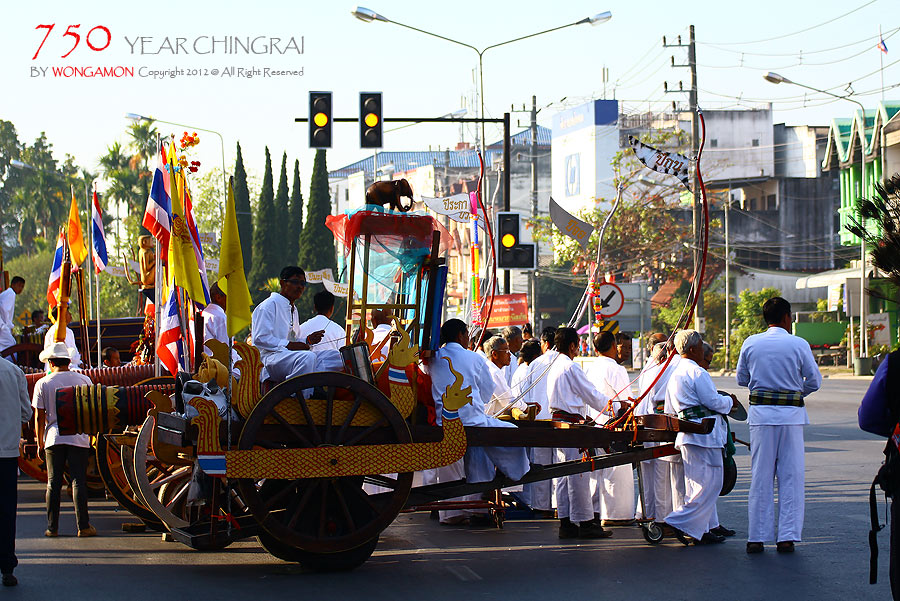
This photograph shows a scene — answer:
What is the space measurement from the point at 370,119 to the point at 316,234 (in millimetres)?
40817

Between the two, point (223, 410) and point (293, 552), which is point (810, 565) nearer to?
point (293, 552)

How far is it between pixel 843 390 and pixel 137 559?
2560cm

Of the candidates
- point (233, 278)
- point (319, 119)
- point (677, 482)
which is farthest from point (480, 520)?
point (319, 119)

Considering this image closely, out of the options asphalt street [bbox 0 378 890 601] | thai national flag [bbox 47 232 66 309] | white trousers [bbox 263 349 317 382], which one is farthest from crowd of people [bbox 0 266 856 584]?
thai national flag [bbox 47 232 66 309]

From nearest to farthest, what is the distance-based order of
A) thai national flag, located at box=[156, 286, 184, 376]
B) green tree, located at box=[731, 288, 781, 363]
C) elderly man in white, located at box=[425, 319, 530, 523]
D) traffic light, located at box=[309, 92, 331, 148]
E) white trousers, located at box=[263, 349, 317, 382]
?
white trousers, located at box=[263, 349, 317, 382] < elderly man in white, located at box=[425, 319, 530, 523] < thai national flag, located at box=[156, 286, 184, 376] < traffic light, located at box=[309, 92, 331, 148] < green tree, located at box=[731, 288, 781, 363]

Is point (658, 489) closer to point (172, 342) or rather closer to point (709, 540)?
point (709, 540)

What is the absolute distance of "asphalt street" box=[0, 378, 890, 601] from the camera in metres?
7.62

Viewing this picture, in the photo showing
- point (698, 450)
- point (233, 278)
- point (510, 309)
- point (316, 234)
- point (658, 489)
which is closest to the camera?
point (233, 278)

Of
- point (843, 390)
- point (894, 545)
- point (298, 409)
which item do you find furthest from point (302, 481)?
point (843, 390)

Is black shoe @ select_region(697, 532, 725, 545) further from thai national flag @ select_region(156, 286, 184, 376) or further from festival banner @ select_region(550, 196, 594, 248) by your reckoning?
festival banner @ select_region(550, 196, 594, 248)

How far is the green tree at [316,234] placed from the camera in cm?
5794

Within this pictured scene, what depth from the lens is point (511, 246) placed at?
1819cm

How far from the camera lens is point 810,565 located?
8.30m

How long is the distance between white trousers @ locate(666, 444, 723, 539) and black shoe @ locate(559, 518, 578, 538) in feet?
3.35
